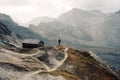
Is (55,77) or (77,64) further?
(77,64)

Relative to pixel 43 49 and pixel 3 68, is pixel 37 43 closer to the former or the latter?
pixel 43 49

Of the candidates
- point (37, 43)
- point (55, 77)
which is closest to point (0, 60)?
point (55, 77)

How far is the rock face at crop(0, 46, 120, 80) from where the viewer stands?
89812 millimetres

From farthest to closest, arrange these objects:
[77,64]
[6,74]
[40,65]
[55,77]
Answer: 1. [77,64]
2. [40,65]
3. [55,77]
4. [6,74]

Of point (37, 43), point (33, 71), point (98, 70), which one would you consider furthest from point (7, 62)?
point (37, 43)

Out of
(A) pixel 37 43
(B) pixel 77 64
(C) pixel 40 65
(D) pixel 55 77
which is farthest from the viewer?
(A) pixel 37 43

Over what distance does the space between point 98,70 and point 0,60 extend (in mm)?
50134

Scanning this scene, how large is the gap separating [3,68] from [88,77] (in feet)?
127

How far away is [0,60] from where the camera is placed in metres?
95.2

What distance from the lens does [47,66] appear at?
109 m

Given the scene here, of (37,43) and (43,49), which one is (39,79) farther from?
(37,43)

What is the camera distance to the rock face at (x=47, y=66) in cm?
8981

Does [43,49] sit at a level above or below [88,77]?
above

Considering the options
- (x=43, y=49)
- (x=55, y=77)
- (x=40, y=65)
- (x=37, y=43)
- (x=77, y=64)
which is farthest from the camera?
(x=37, y=43)
